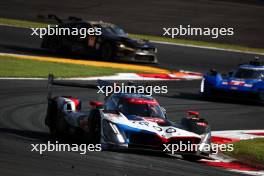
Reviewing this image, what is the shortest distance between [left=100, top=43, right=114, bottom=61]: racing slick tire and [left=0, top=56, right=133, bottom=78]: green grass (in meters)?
2.53

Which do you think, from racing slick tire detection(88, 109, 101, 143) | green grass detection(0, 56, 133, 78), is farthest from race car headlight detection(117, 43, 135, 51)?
racing slick tire detection(88, 109, 101, 143)

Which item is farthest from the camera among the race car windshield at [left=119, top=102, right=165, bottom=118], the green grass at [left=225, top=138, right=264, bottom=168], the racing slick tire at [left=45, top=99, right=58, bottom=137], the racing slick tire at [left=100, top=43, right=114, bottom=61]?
the racing slick tire at [left=100, top=43, right=114, bottom=61]

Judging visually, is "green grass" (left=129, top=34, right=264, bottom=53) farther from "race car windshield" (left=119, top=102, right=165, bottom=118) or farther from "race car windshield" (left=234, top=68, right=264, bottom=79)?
"race car windshield" (left=119, top=102, right=165, bottom=118)

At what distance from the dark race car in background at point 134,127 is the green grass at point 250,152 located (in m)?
0.71

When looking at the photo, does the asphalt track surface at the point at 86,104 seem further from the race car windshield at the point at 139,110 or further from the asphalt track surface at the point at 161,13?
the asphalt track surface at the point at 161,13

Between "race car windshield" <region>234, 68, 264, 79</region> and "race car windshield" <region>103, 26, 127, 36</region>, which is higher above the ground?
"race car windshield" <region>103, 26, 127, 36</region>

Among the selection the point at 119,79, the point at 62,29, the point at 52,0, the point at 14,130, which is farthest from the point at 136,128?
the point at 52,0

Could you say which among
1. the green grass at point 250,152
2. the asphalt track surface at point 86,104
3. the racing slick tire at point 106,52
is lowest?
the green grass at point 250,152

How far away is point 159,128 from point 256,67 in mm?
10694

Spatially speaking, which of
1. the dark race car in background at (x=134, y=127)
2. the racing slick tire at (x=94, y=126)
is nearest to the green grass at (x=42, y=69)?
the dark race car in background at (x=134, y=127)

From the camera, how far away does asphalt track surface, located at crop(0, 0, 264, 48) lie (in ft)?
122

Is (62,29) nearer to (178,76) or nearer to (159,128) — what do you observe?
(178,76)

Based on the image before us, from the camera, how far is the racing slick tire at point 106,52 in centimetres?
3244

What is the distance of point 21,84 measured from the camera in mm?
24797
